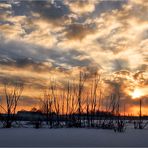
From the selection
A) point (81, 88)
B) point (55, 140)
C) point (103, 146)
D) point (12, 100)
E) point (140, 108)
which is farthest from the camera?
point (140, 108)

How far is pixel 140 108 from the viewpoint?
10.8 metres

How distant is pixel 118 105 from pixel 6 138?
457 cm

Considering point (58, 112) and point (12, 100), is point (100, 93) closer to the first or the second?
point (58, 112)

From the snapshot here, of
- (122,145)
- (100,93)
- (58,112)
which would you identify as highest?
(100,93)

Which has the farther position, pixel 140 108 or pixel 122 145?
pixel 140 108

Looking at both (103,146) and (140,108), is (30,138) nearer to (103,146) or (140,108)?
(103,146)

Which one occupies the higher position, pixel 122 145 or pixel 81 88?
pixel 81 88

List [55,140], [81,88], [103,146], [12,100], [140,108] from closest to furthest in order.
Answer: [103,146]
[55,140]
[12,100]
[81,88]
[140,108]

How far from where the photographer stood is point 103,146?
14.1ft

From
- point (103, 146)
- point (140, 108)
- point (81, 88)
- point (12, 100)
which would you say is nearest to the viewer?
point (103, 146)

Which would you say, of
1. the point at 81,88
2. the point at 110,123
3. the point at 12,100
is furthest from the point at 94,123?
the point at 12,100

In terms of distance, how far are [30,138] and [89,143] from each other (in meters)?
0.98

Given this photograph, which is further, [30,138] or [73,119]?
[73,119]

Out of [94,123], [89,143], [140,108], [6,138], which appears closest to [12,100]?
[94,123]
